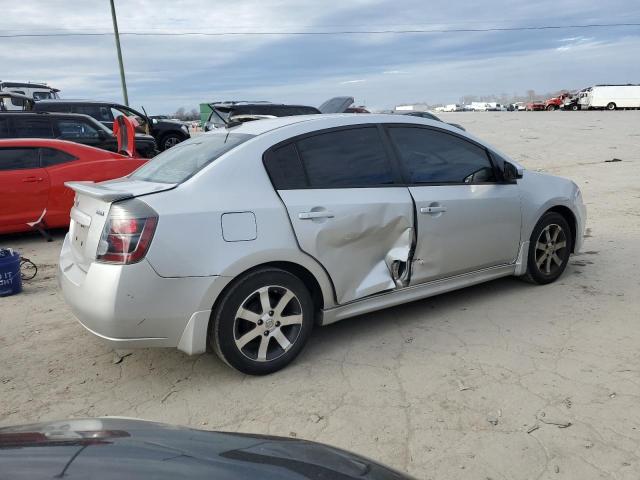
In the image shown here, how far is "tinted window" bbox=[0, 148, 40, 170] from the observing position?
7.20 metres

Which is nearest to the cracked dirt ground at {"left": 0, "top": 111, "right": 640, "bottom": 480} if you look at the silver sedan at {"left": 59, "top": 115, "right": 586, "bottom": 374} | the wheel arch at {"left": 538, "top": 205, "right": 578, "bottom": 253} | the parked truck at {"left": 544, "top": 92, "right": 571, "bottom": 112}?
the silver sedan at {"left": 59, "top": 115, "right": 586, "bottom": 374}

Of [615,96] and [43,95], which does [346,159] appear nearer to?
[43,95]

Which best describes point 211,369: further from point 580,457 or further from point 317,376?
point 580,457

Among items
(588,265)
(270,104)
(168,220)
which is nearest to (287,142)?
(168,220)

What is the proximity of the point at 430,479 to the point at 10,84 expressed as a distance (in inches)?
1114

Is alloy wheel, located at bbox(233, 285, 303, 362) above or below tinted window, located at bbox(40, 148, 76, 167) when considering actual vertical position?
below

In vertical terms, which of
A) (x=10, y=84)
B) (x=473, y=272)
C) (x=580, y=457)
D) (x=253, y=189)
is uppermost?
(x=10, y=84)

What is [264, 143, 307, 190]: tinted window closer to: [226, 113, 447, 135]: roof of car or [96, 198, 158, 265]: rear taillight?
[226, 113, 447, 135]: roof of car

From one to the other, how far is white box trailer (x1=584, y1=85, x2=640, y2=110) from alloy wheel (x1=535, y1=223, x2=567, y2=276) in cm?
5190

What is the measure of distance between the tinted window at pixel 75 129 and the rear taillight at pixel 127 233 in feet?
25.2

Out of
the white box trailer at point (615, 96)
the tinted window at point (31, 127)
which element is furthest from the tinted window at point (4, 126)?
the white box trailer at point (615, 96)

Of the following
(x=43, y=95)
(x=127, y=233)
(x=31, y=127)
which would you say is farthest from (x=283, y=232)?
(x=43, y=95)

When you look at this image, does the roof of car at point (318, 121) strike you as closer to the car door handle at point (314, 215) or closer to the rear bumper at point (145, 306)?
the car door handle at point (314, 215)

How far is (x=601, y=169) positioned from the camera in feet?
42.4
